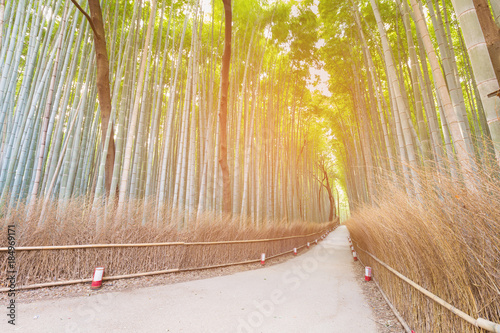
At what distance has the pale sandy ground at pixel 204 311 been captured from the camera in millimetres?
1653

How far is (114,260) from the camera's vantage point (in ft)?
8.88

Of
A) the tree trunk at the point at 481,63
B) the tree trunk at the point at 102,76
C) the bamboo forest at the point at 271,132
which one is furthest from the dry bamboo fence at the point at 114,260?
the tree trunk at the point at 481,63

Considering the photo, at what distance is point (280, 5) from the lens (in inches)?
239

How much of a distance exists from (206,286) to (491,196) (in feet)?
9.32

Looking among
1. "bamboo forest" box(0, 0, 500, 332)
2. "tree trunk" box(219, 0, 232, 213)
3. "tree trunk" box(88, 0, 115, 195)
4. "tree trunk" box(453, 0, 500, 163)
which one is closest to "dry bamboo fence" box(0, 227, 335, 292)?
"bamboo forest" box(0, 0, 500, 332)

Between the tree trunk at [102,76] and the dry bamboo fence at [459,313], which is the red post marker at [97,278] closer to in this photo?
the tree trunk at [102,76]

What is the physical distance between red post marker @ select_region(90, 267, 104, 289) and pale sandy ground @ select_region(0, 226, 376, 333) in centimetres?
18

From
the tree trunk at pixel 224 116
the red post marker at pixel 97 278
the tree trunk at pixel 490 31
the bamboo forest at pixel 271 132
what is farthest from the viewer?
the tree trunk at pixel 224 116

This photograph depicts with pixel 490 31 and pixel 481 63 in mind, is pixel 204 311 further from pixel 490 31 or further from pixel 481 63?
pixel 490 31

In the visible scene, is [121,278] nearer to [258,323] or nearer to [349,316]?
[258,323]

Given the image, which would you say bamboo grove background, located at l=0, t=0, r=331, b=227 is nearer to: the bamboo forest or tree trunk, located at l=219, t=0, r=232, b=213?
the bamboo forest

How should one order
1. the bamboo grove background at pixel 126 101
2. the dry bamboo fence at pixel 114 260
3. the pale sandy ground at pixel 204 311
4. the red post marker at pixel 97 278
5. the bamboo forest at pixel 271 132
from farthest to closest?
the bamboo grove background at pixel 126 101 → the red post marker at pixel 97 278 → the dry bamboo fence at pixel 114 260 → the pale sandy ground at pixel 204 311 → the bamboo forest at pixel 271 132

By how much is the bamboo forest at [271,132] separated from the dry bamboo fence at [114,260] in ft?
0.13

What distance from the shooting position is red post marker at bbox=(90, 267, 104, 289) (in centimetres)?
235
